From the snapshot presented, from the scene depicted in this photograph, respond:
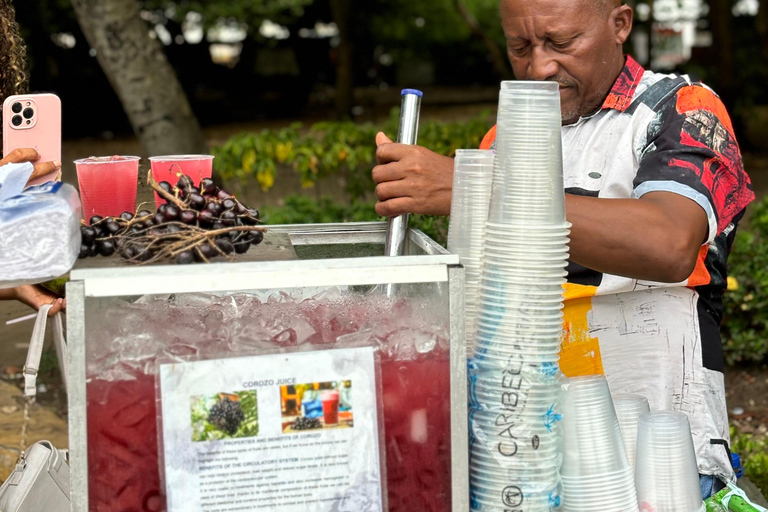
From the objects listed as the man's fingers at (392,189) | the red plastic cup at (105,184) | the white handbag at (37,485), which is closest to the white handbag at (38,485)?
the white handbag at (37,485)

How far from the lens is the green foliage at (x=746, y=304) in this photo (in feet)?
16.4

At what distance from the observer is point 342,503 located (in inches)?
53.8

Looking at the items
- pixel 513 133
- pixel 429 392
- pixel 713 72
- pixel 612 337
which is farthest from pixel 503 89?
pixel 713 72

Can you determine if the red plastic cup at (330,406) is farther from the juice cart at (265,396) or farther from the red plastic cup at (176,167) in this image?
the red plastic cup at (176,167)

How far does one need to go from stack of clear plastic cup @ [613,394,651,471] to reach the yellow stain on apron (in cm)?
46

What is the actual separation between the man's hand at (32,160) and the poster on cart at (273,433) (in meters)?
0.56

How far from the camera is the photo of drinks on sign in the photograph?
134 cm

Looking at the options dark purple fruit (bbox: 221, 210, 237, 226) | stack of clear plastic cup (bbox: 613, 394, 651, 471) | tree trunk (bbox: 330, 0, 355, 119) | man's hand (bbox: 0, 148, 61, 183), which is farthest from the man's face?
tree trunk (bbox: 330, 0, 355, 119)

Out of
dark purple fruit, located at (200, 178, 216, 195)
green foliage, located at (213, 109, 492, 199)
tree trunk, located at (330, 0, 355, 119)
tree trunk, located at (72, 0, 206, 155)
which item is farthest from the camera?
tree trunk, located at (330, 0, 355, 119)

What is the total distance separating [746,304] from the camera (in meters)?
5.02

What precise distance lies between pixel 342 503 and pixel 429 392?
9.1 inches

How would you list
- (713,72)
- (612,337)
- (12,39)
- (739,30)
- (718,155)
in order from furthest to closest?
(739,30)
(713,72)
(12,39)
(612,337)
(718,155)

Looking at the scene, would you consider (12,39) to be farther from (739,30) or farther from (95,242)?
(739,30)

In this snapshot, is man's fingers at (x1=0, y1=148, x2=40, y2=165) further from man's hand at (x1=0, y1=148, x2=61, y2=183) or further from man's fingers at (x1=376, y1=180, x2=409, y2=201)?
man's fingers at (x1=376, y1=180, x2=409, y2=201)
